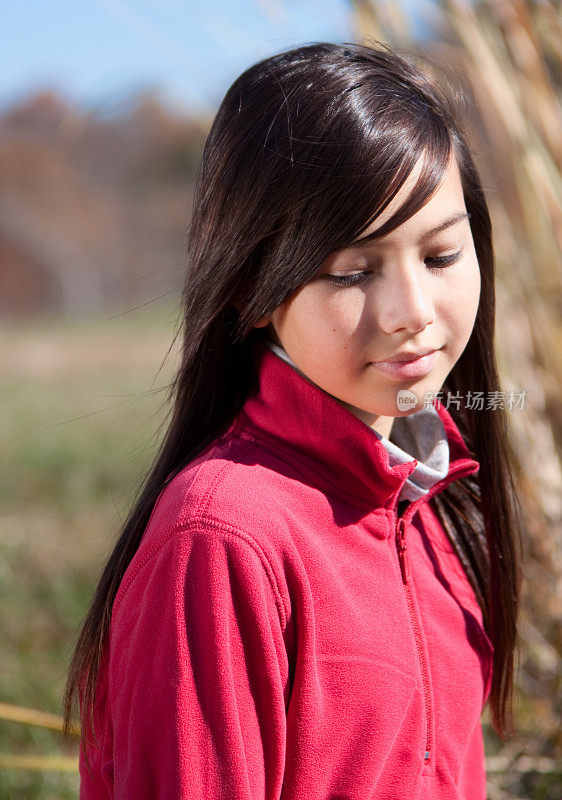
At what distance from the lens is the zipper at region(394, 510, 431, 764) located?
800 millimetres

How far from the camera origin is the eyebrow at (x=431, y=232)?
27.2 inches

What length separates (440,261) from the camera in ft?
2.43

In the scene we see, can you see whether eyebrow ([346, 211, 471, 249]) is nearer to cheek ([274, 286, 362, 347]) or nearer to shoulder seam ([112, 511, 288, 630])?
cheek ([274, 286, 362, 347])

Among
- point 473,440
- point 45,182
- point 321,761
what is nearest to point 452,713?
point 321,761

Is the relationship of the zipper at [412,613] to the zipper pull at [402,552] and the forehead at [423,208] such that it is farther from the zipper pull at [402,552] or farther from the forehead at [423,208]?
the forehead at [423,208]

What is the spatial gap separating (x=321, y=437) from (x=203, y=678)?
22cm

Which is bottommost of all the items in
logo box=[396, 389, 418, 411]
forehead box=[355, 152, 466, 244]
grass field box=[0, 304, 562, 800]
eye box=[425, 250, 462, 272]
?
grass field box=[0, 304, 562, 800]

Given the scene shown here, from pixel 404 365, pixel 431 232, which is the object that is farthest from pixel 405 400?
pixel 431 232

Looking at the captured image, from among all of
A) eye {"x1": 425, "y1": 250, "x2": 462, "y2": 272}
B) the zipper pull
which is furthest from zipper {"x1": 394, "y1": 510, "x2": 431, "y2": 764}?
eye {"x1": 425, "y1": 250, "x2": 462, "y2": 272}

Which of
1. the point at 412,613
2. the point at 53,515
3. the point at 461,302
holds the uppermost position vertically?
the point at 461,302

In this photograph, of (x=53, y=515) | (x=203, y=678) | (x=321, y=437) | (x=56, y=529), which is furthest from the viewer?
(x=53, y=515)

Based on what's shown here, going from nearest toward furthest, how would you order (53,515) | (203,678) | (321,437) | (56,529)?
1. (203,678)
2. (321,437)
3. (56,529)
4. (53,515)

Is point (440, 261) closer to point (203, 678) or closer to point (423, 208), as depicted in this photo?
point (423, 208)

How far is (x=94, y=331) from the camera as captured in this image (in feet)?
20.2
